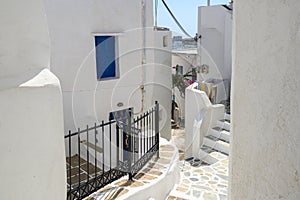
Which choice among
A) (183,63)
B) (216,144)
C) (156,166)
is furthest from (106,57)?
(183,63)

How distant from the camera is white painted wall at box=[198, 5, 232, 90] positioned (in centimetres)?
1174

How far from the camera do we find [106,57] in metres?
9.21

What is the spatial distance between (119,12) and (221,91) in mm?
4759

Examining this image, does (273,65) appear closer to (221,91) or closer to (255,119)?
(255,119)

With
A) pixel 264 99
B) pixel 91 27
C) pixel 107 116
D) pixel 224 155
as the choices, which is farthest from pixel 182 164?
pixel 264 99

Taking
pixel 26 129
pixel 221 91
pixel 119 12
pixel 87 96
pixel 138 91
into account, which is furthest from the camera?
pixel 221 91

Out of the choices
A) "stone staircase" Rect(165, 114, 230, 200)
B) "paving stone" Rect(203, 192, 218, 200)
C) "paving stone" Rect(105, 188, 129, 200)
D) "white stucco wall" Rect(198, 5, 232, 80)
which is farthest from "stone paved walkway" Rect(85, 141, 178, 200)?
"white stucco wall" Rect(198, 5, 232, 80)

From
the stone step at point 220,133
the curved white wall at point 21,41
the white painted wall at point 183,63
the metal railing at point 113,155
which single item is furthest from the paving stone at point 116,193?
Result: the white painted wall at point 183,63

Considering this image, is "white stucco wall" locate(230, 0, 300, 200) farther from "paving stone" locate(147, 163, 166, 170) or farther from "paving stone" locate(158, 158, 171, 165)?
"paving stone" locate(158, 158, 171, 165)

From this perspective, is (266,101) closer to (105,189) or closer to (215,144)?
(105,189)

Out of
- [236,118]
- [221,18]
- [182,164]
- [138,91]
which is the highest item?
[221,18]

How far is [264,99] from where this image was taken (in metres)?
1.50

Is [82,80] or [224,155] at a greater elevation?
[82,80]

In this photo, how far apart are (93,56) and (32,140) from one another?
6.62m
